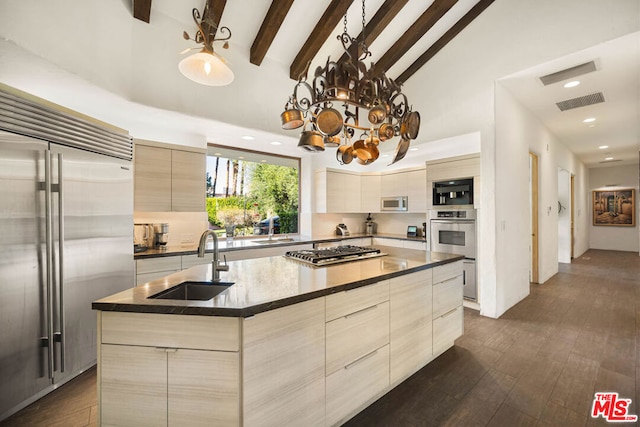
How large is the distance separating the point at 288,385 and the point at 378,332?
2.32 feet

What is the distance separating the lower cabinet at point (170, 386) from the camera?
1.22 meters

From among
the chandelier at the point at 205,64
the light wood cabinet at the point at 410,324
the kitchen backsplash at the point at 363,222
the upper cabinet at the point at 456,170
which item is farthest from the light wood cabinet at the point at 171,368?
the kitchen backsplash at the point at 363,222

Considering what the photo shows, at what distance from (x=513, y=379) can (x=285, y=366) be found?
1910 mm

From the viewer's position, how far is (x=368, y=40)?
3.52 metres

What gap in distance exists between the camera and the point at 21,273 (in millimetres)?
1822

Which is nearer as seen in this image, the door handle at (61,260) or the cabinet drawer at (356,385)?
the cabinet drawer at (356,385)

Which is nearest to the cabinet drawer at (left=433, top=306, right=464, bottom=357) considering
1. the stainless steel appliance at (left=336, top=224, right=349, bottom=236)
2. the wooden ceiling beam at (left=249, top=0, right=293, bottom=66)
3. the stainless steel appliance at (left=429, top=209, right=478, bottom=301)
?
the stainless steel appliance at (left=429, top=209, right=478, bottom=301)

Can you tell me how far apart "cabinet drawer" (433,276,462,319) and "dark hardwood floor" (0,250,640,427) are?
455 millimetres

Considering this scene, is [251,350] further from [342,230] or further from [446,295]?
[342,230]

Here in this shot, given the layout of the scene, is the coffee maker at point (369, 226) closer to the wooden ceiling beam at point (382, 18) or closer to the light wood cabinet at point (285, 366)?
the wooden ceiling beam at point (382, 18)

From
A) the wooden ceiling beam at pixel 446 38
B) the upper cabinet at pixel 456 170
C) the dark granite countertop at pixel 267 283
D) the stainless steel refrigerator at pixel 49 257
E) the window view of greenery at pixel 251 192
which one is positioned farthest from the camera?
the window view of greenery at pixel 251 192

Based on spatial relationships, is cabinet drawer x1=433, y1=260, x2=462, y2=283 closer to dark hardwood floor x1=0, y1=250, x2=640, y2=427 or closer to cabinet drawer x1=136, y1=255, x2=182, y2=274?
dark hardwood floor x1=0, y1=250, x2=640, y2=427

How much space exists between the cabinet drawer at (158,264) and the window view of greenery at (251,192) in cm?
100

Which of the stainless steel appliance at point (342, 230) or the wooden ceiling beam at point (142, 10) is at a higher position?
the wooden ceiling beam at point (142, 10)
